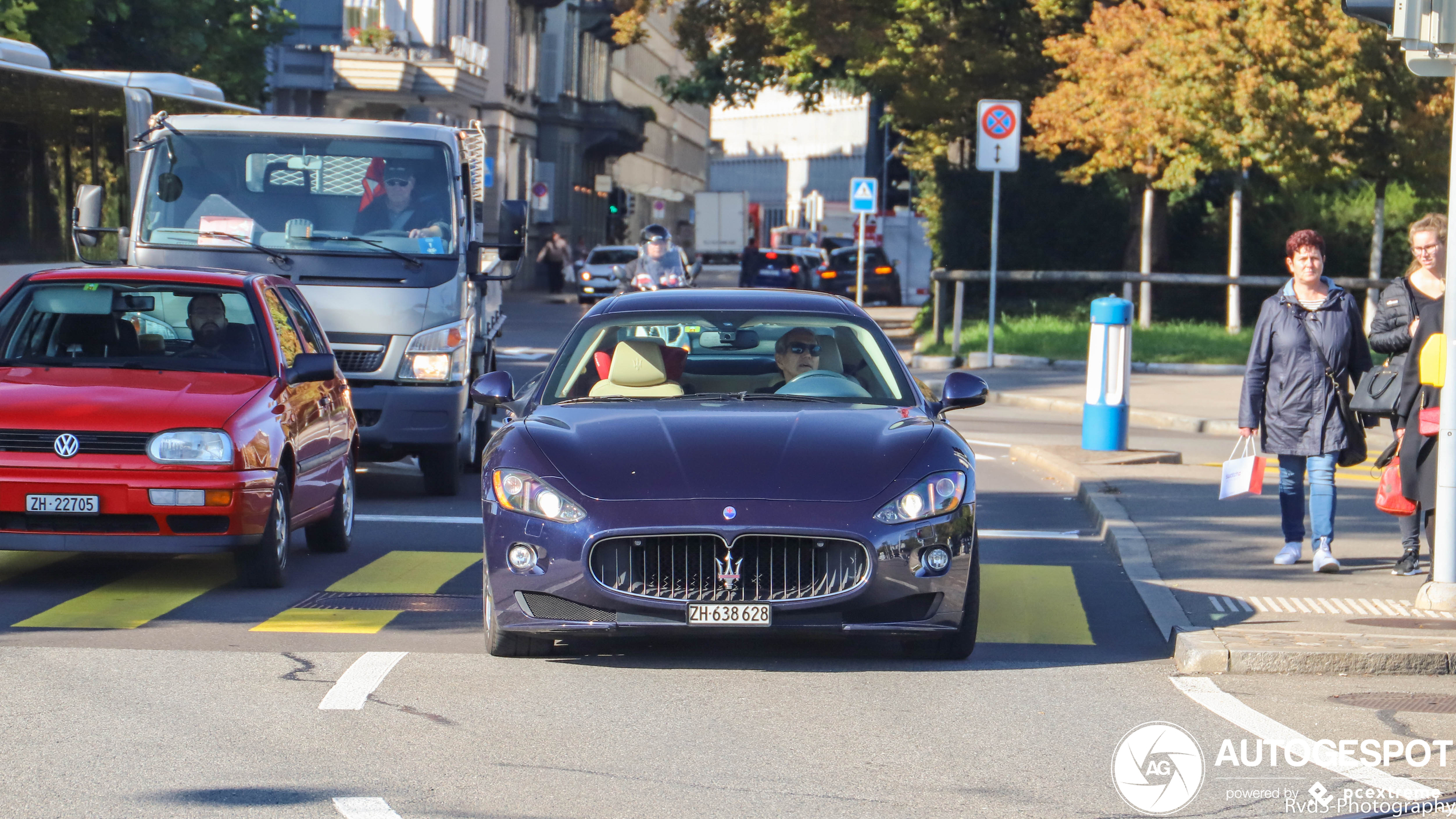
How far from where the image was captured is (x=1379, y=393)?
9.25 metres

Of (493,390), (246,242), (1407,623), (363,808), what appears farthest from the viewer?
(246,242)

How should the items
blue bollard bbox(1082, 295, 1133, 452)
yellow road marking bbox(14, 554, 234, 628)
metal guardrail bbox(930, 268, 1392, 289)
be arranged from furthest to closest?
1. metal guardrail bbox(930, 268, 1392, 289)
2. blue bollard bbox(1082, 295, 1133, 452)
3. yellow road marking bbox(14, 554, 234, 628)

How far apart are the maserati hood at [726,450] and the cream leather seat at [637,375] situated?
36cm

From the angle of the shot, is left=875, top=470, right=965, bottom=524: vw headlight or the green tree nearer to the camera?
left=875, top=470, right=965, bottom=524: vw headlight

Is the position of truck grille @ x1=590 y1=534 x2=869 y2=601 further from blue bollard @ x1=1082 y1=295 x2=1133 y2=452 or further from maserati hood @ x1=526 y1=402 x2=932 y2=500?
blue bollard @ x1=1082 y1=295 x2=1133 y2=452

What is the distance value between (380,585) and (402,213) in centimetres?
447

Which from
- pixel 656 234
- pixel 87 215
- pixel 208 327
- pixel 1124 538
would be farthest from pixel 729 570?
pixel 656 234

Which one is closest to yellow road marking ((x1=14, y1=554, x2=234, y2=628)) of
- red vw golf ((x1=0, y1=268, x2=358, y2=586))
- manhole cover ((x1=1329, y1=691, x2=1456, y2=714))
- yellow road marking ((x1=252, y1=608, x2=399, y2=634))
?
red vw golf ((x1=0, y1=268, x2=358, y2=586))

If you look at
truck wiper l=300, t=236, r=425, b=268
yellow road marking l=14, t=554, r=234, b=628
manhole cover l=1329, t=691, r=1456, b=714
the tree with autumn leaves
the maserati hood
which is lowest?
yellow road marking l=14, t=554, r=234, b=628

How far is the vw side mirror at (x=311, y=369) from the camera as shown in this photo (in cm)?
961

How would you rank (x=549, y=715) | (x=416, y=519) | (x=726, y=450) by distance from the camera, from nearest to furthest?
(x=549, y=715) < (x=726, y=450) < (x=416, y=519)

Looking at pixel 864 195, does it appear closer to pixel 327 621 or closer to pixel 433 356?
pixel 433 356

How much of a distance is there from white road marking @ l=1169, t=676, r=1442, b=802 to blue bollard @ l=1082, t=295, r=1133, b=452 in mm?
8297

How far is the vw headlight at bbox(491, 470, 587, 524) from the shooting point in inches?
276
